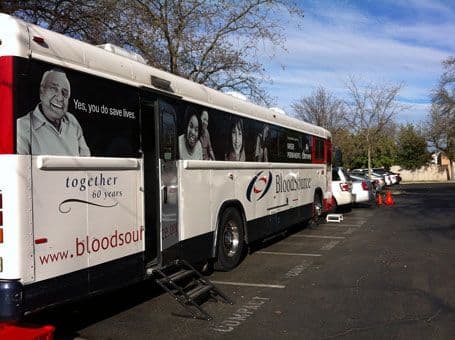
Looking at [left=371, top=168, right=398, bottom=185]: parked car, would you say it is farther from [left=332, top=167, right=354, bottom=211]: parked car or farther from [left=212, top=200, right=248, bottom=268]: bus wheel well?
[left=212, top=200, right=248, bottom=268]: bus wheel well

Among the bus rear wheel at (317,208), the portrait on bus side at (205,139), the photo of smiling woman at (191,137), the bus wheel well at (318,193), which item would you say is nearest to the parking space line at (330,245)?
the bus rear wheel at (317,208)

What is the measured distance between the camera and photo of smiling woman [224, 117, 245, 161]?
9.02 metres

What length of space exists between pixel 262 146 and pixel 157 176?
4.33 metres

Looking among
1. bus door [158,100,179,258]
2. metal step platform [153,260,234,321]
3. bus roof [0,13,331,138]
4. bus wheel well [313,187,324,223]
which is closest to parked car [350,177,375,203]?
bus wheel well [313,187,324,223]

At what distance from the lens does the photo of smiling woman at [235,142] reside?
9.02m

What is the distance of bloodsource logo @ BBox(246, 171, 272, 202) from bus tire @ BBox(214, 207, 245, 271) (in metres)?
0.63

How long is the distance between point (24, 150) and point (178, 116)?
288cm

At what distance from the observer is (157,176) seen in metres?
6.65

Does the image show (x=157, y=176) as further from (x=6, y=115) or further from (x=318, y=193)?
(x=318, y=193)

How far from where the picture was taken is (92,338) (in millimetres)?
5582

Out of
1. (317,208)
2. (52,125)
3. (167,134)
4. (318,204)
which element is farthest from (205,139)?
(318,204)

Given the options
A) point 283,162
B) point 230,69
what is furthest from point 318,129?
point 230,69

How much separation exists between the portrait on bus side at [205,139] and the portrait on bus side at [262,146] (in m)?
2.18

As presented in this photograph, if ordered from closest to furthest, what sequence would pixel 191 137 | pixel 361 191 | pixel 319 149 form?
pixel 191 137
pixel 319 149
pixel 361 191
